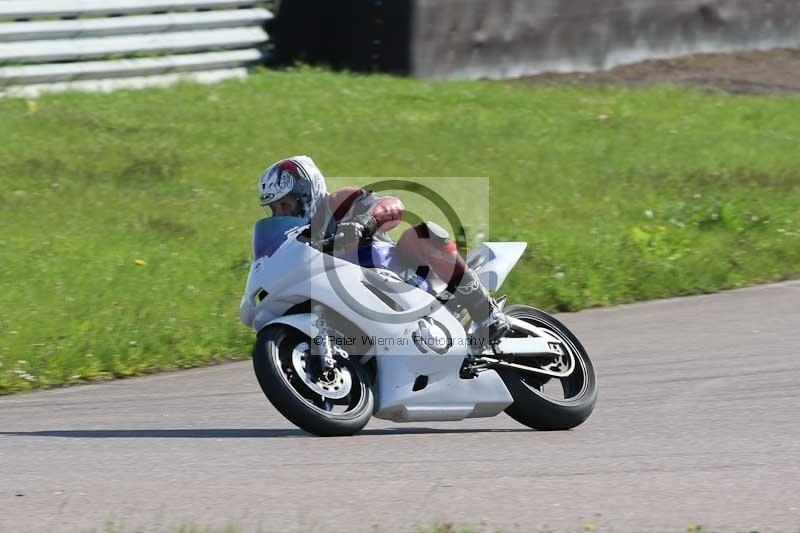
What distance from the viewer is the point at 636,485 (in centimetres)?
577

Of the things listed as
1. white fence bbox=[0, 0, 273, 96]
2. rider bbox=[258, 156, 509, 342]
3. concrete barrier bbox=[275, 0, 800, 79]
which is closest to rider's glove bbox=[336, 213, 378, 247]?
rider bbox=[258, 156, 509, 342]

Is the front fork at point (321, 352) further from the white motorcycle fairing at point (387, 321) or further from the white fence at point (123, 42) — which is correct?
the white fence at point (123, 42)

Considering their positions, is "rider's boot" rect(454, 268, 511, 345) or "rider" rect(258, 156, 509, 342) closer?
"rider" rect(258, 156, 509, 342)

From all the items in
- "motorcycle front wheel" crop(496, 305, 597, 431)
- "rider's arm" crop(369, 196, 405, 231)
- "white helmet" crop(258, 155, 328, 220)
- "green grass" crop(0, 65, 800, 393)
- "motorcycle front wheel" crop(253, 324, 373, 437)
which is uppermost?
"white helmet" crop(258, 155, 328, 220)

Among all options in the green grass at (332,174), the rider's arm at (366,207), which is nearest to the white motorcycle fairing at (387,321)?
the rider's arm at (366,207)

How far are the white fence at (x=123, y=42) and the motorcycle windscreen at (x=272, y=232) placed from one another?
8910 mm

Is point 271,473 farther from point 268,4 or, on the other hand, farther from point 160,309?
point 268,4

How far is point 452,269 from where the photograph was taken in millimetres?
6750

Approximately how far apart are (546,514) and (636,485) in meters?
0.61

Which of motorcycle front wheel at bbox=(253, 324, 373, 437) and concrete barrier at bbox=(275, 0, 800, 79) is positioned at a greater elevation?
motorcycle front wheel at bbox=(253, 324, 373, 437)

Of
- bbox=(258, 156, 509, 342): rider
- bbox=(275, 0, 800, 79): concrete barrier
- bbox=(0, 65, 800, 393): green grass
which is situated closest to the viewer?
bbox=(258, 156, 509, 342): rider

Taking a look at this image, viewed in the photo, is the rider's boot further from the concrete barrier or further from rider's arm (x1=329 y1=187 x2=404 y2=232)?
the concrete barrier

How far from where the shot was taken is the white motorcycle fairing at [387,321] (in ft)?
21.3

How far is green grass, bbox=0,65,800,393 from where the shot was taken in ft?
30.4
